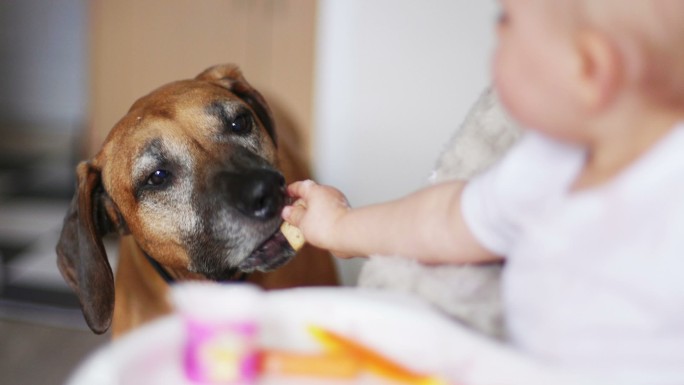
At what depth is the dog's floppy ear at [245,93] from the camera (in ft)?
5.23

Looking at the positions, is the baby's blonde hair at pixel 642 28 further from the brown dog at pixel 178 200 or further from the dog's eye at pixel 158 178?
the dog's eye at pixel 158 178

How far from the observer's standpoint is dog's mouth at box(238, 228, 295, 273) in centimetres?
137

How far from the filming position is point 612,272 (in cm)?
54

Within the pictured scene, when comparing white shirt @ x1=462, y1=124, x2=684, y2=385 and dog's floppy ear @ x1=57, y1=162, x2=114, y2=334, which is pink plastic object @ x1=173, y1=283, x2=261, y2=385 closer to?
white shirt @ x1=462, y1=124, x2=684, y2=385

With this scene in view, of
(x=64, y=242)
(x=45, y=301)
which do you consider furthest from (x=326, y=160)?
(x=64, y=242)

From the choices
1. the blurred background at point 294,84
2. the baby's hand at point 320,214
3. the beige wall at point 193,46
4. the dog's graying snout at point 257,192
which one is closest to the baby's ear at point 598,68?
the baby's hand at point 320,214

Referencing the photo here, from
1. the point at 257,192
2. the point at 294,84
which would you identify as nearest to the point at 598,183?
the point at 257,192

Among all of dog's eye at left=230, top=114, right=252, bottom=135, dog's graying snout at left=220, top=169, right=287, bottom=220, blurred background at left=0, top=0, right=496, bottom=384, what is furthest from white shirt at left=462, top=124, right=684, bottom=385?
blurred background at left=0, top=0, right=496, bottom=384

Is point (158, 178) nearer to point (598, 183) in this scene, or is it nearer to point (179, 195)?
point (179, 195)

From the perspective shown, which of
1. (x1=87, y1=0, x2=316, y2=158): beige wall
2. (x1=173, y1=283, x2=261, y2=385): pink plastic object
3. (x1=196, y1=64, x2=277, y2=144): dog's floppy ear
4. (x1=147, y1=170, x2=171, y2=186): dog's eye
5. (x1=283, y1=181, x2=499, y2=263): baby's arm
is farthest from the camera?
(x1=87, y1=0, x2=316, y2=158): beige wall

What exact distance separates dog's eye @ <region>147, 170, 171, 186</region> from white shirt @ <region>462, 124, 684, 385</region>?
967 mm

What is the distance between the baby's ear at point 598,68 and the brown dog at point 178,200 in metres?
0.85

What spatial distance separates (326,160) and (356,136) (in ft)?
0.66

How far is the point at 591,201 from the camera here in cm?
55
